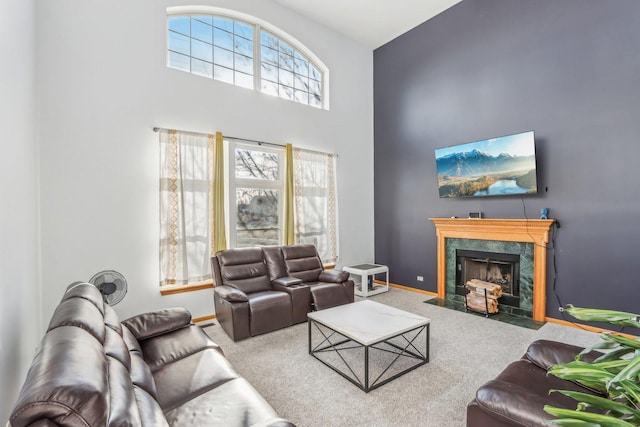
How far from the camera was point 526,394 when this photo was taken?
53.7 inches

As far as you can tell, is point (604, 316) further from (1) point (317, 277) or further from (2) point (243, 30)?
(2) point (243, 30)

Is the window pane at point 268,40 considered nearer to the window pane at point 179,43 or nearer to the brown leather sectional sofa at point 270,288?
the window pane at point 179,43

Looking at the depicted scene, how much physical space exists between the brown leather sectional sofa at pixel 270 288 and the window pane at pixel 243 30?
318 cm

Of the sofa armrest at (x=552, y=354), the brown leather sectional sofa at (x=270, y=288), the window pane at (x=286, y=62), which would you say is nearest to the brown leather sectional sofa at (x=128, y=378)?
the brown leather sectional sofa at (x=270, y=288)

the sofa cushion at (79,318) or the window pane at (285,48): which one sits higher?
the window pane at (285,48)

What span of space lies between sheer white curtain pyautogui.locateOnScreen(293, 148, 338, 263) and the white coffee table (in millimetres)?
2048

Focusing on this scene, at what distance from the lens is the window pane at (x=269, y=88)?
4.73 m

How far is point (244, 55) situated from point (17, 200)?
11.4 ft

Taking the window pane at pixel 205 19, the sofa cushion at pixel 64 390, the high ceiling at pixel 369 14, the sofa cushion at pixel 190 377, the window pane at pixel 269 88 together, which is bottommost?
the sofa cushion at pixel 190 377

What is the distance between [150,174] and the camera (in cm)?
367

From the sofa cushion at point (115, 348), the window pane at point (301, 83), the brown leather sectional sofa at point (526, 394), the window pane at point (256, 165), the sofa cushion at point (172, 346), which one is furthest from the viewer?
the window pane at point (301, 83)

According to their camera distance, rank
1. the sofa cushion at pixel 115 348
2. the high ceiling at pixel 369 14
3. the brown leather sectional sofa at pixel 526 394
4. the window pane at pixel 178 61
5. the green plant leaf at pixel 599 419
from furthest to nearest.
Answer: the high ceiling at pixel 369 14
the window pane at pixel 178 61
the sofa cushion at pixel 115 348
the brown leather sectional sofa at pixel 526 394
the green plant leaf at pixel 599 419

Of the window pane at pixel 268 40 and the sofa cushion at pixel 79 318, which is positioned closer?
the sofa cushion at pixel 79 318

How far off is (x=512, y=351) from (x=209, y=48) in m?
5.17
